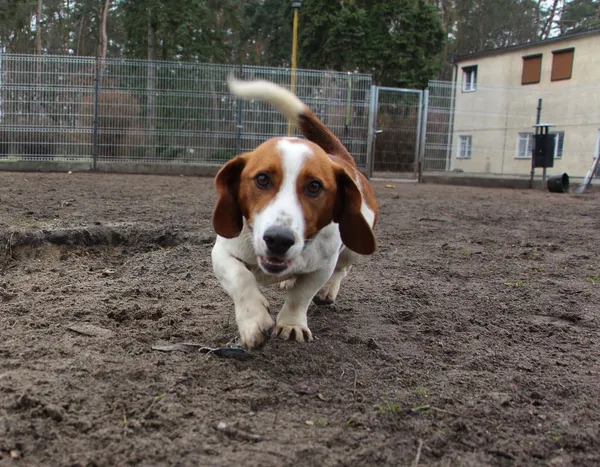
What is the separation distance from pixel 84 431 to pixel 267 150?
1.34 meters

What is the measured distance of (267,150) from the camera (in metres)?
2.59

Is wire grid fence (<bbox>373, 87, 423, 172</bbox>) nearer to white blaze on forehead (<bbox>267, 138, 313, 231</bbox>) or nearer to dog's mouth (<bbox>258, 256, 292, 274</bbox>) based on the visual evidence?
white blaze on forehead (<bbox>267, 138, 313, 231</bbox>)

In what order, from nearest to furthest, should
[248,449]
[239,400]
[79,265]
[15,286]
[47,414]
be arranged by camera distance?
1. [248,449]
2. [47,414]
3. [239,400]
4. [15,286]
5. [79,265]

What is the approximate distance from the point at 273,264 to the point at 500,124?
1576cm

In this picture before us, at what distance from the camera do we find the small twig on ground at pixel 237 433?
5.99 ft

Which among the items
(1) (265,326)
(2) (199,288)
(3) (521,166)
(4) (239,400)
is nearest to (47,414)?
(4) (239,400)

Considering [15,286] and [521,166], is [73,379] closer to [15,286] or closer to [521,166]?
[15,286]

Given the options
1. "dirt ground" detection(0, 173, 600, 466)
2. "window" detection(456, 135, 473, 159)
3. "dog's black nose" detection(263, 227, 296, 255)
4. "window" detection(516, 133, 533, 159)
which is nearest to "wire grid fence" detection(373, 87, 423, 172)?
"window" detection(456, 135, 473, 159)

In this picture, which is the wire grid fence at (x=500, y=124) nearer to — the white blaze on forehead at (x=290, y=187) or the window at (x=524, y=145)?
the window at (x=524, y=145)

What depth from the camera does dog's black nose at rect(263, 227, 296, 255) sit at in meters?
2.26

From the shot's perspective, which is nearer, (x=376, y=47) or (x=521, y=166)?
(x=521, y=166)

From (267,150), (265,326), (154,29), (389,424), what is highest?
(154,29)

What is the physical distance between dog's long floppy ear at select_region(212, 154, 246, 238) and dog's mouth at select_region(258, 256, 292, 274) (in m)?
0.31

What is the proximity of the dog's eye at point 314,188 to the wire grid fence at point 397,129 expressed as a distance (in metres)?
12.3
